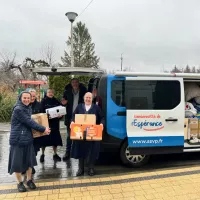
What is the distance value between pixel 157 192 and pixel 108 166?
1.79 meters

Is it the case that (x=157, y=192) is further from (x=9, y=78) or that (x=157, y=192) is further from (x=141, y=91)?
(x=9, y=78)

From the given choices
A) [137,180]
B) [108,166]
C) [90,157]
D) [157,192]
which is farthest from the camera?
[108,166]

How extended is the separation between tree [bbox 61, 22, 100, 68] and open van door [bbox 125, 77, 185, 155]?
3136 cm

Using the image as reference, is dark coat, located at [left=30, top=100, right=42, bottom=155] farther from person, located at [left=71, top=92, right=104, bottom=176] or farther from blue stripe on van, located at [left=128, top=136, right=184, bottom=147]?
blue stripe on van, located at [left=128, top=136, right=184, bottom=147]

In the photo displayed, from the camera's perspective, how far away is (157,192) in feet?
12.4

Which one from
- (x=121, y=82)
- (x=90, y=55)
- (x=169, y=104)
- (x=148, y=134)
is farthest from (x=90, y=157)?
(x=90, y=55)

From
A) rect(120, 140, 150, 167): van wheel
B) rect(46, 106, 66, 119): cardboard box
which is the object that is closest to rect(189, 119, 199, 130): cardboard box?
rect(120, 140, 150, 167): van wheel

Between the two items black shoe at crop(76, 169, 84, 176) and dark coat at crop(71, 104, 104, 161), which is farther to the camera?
black shoe at crop(76, 169, 84, 176)

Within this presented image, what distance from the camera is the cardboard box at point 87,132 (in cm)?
445

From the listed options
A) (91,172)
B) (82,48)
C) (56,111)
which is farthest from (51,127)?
(82,48)

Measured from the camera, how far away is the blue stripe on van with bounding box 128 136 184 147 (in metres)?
4.93

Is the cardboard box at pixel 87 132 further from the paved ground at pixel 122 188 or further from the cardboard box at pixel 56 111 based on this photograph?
the cardboard box at pixel 56 111

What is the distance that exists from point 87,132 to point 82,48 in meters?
35.6

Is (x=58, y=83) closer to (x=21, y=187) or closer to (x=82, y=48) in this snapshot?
(x=21, y=187)
